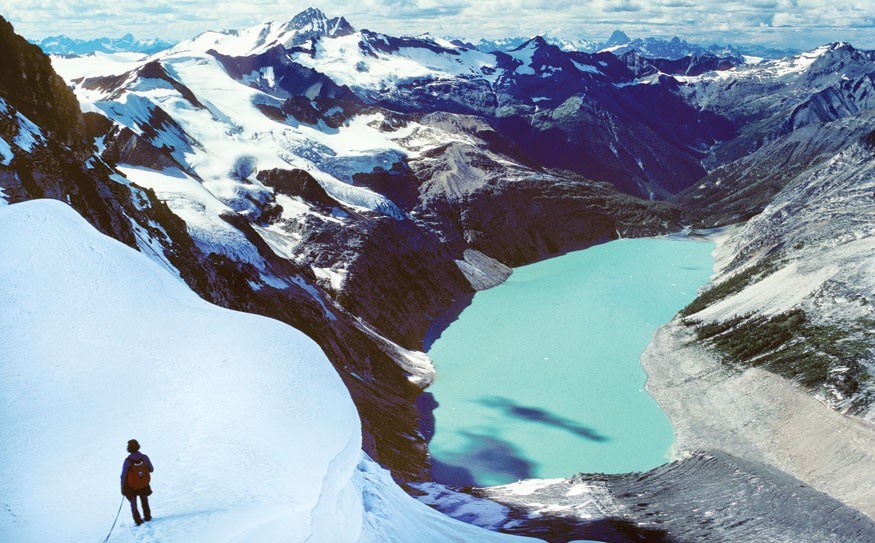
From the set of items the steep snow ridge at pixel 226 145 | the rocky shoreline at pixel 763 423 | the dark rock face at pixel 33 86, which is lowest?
the rocky shoreline at pixel 763 423

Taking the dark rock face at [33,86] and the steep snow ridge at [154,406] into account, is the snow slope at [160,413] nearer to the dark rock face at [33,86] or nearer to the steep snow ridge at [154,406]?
the steep snow ridge at [154,406]

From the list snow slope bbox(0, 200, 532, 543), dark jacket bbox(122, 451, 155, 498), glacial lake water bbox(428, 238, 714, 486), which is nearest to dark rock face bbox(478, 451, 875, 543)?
glacial lake water bbox(428, 238, 714, 486)

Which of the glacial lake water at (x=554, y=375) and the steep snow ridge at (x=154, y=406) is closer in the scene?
the steep snow ridge at (x=154, y=406)

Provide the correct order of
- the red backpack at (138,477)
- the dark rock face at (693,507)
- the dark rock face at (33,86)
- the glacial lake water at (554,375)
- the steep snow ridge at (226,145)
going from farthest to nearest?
1. the steep snow ridge at (226,145)
2. the glacial lake water at (554,375)
3. the dark rock face at (33,86)
4. the dark rock face at (693,507)
5. the red backpack at (138,477)

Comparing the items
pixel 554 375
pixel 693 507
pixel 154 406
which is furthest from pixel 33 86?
pixel 693 507

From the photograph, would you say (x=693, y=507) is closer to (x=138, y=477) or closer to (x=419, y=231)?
(x=138, y=477)

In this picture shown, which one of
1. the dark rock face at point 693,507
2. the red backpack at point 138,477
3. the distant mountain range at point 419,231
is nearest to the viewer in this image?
the red backpack at point 138,477

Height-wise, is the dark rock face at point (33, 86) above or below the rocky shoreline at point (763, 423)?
above

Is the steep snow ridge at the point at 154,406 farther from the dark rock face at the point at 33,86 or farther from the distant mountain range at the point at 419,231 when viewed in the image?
the dark rock face at the point at 33,86

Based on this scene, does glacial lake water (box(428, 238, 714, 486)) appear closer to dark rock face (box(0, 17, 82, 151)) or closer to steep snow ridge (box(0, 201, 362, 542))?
steep snow ridge (box(0, 201, 362, 542))

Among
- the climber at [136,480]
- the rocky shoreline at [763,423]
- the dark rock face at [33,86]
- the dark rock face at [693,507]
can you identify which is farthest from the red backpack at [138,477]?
the dark rock face at [33,86]
